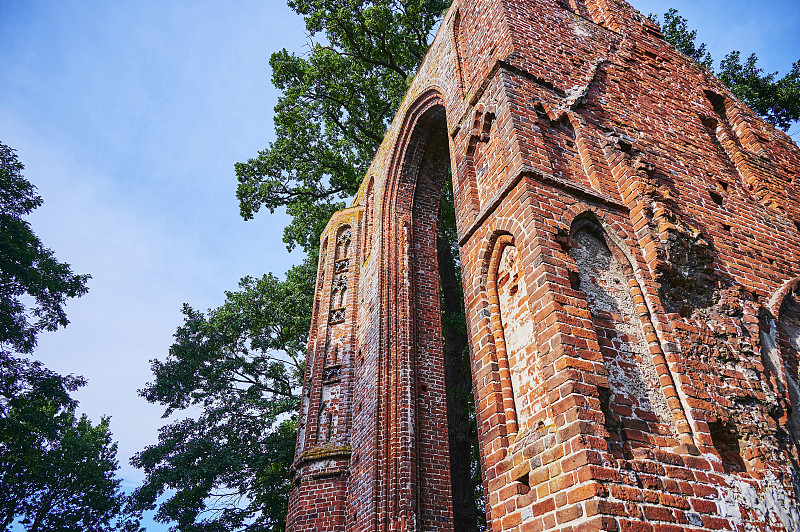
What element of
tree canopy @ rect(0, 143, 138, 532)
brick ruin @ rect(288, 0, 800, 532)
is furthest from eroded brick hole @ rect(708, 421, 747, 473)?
tree canopy @ rect(0, 143, 138, 532)

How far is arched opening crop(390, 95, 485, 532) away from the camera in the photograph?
6594mm

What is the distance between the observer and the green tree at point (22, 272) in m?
17.5

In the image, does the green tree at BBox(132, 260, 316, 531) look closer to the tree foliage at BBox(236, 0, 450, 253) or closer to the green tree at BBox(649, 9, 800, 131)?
the tree foliage at BBox(236, 0, 450, 253)

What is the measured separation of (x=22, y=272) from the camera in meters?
17.7

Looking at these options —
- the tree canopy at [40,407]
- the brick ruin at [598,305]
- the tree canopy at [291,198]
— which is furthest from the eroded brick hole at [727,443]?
the tree canopy at [40,407]

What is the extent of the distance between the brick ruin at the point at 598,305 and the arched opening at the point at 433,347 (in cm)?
6

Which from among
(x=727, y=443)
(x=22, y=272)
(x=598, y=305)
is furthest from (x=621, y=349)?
(x=22, y=272)

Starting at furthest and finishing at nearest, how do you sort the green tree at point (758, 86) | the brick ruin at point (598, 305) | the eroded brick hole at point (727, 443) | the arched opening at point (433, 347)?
the green tree at point (758, 86), the arched opening at point (433, 347), the eroded brick hole at point (727, 443), the brick ruin at point (598, 305)

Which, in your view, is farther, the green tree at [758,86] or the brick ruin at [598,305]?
the green tree at [758,86]

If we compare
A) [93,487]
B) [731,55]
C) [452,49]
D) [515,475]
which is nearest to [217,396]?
[93,487]

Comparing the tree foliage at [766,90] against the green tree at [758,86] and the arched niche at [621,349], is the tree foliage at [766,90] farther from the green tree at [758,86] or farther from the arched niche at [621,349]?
the arched niche at [621,349]

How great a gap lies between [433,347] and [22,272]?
61.2ft

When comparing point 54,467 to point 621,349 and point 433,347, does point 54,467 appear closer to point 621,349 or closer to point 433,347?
point 433,347

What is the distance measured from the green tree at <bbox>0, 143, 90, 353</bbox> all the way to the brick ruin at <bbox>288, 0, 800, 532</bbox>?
1716 centimetres
